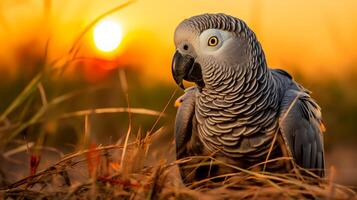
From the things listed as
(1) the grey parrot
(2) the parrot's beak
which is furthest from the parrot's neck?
(2) the parrot's beak

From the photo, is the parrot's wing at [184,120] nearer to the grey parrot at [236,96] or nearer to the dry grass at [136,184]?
the grey parrot at [236,96]

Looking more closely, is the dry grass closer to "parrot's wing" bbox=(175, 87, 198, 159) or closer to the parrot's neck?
the parrot's neck

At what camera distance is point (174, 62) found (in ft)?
12.0

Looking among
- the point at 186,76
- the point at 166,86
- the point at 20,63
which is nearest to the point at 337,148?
the point at 166,86

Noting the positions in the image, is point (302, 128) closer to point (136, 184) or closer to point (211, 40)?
point (211, 40)

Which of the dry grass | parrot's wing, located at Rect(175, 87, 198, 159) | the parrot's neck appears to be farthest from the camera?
parrot's wing, located at Rect(175, 87, 198, 159)

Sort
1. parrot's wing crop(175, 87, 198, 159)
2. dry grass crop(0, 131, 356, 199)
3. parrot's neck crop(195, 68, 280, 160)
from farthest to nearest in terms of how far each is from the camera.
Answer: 1. parrot's wing crop(175, 87, 198, 159)
2. parrot's neck crop(195, 68, 280, 160)
3. dry grass crop(0, 131, 356, 199)

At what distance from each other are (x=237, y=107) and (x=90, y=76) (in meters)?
2.08

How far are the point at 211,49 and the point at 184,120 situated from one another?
565mm

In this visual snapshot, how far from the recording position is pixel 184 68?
3.65 meters

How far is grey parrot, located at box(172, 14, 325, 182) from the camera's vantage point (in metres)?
3.68

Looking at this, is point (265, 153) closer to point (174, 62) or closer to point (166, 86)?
point (174, 62)

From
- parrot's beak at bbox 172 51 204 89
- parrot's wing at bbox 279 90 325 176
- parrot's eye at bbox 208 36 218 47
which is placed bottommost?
parrot's wing at bbox 279 90 325 176

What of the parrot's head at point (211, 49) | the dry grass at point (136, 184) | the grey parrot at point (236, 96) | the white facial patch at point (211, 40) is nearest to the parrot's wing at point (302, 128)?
the grey parrot at point (236, 96)
